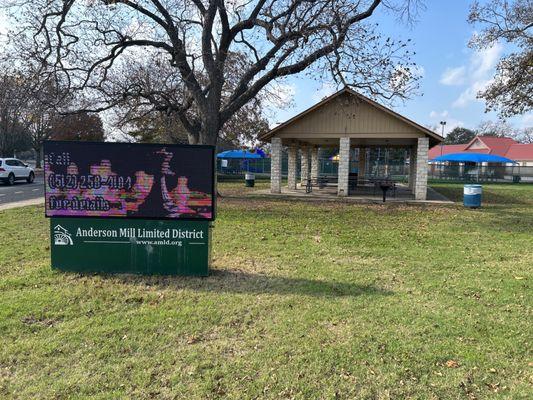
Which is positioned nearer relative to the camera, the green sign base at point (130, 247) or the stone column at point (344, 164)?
the green sign base at point (130, 247)

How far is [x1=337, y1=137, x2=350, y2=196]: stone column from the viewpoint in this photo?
1992 centimetres

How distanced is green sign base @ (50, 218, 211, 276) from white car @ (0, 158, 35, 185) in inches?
910

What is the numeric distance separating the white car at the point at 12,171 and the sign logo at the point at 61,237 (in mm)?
23011

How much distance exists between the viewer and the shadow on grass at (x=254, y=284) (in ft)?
18.1

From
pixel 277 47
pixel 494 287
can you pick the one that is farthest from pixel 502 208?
pixel 494 287

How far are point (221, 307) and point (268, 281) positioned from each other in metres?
1.21

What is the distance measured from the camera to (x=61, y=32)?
15.5m

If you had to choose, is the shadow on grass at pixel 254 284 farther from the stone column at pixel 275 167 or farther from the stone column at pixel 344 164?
the stone column at pixel 275 167

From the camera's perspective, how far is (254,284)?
5.86 m

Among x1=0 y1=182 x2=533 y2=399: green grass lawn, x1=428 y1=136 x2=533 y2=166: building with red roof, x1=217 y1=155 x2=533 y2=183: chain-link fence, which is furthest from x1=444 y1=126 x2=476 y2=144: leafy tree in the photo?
x1=0 y1=182 x2=533 y2=399: green grass lawn

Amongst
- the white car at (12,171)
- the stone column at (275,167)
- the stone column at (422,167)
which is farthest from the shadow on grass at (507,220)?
the white car at (12,171)

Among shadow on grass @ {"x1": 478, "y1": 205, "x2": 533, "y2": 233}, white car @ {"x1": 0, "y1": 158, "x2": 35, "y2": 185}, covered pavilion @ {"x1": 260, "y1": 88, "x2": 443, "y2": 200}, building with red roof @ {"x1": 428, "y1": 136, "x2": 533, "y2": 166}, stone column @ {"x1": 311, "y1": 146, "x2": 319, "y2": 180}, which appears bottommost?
shadow on grass @ {"x1": 478, "y1": 205, "x2": 533, "y2": 233}

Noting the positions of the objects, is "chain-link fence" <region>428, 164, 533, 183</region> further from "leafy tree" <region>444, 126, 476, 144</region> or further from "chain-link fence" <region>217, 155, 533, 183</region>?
"leafy tree" <region>444, 126, 476, 144</region>

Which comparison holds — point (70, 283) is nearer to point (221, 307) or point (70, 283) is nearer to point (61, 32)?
point (221, 307)
